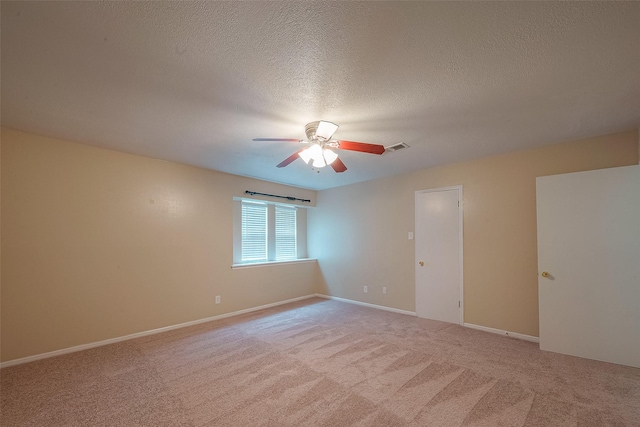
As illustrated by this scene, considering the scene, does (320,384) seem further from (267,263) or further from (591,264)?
(591,264)

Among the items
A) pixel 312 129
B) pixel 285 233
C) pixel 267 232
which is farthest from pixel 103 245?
pixel 285 233

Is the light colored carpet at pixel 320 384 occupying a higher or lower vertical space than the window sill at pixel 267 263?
lower

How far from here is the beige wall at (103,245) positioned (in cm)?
285

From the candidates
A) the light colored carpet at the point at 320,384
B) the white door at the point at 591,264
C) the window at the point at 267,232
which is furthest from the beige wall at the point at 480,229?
the window at the point at 267,232

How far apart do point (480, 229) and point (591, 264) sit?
1.19 metres

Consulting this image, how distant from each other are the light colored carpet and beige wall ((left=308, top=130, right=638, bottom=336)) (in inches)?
24.2

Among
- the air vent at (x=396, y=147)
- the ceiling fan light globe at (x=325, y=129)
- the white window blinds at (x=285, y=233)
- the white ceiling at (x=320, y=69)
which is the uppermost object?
the white ceiling at (x=320, y=69)

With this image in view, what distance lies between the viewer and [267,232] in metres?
5.58

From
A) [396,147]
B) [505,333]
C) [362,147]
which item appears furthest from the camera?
[505,333]

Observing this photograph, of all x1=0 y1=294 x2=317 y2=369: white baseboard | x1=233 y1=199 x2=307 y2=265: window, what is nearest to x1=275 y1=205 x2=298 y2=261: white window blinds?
x1=233 y1=199 x2=307 y2=265: window

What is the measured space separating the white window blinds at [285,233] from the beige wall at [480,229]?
1051mm

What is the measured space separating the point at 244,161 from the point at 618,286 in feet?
14.9

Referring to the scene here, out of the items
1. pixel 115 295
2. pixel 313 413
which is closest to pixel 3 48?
pixel 115 295

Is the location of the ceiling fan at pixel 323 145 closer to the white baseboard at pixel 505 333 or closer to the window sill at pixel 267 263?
the window sill at pixel 267 263
